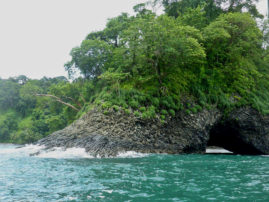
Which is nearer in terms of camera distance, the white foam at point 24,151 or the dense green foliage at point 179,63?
the white foam at point 24,151

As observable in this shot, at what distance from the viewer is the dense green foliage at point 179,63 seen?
1802 cm

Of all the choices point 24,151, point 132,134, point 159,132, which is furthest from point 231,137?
point 24,151

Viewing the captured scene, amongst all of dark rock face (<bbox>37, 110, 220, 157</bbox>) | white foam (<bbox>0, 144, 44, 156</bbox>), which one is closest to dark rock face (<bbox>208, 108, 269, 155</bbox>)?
dark rock face (<bbox>37, 110, 220, 157</bbox>)

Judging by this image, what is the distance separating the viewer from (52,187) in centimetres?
650

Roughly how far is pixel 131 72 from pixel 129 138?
6975 mm

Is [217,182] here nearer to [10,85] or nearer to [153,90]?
[153,90]

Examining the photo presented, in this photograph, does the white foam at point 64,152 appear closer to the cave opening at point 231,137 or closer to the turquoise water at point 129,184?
the turquoise water at point 129,184

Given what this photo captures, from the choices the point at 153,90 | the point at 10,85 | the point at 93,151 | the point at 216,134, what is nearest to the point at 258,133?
the point at 216,134

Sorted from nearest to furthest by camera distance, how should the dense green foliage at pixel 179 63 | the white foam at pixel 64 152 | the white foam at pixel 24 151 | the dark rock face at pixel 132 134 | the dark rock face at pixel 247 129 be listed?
the white foam at pixel 64 152, the white foam at pixel 24 151, the dark rock face at pixel 132 134, the dense green foliage at pixel 179 63, the dark rock face at pixel 247 129

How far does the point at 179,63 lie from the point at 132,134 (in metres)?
7.30

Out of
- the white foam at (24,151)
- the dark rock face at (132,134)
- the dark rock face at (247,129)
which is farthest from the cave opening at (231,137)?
the white foam at (24,151)

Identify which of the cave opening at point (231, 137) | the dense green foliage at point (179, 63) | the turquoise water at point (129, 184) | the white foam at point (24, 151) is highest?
the dense green foliage at point (179, 63)

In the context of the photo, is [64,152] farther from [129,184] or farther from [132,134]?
[129,184]

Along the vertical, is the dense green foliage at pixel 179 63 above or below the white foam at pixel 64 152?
above
